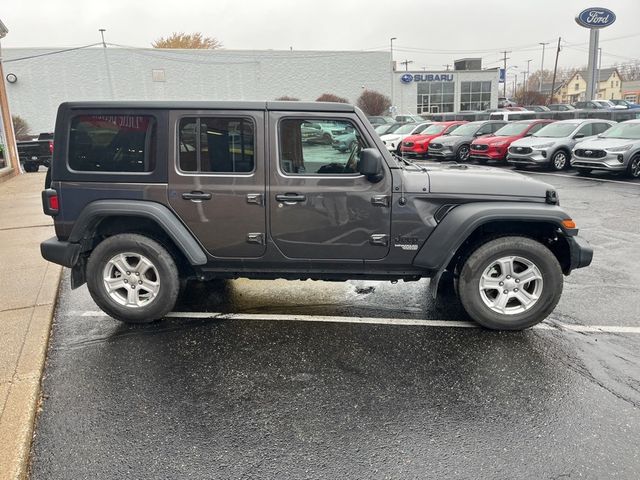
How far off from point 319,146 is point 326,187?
353 millimetres

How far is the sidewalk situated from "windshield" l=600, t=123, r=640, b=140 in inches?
569

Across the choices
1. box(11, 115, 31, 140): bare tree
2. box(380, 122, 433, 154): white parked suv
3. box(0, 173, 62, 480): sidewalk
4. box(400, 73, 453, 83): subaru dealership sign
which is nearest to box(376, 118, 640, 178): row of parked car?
box(380, 122, 433, 154): white parked suv

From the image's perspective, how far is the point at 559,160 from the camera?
15.9 meters

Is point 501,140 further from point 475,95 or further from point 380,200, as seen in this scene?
point 475,95

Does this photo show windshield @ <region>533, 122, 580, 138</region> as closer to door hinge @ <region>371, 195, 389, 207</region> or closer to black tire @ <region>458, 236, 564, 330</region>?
black tire @ <region>458, 236, 564, 330</region>

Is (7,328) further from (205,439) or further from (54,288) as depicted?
(205,439)

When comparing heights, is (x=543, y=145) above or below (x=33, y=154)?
below

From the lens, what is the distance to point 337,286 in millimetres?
5559

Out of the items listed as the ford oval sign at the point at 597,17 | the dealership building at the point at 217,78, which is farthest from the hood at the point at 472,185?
the dealership building at the point at 217,78

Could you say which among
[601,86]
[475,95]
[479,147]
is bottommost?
[479,147]

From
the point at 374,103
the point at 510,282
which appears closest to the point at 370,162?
the point at 510,282

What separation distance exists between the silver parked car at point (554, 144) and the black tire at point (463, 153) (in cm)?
306

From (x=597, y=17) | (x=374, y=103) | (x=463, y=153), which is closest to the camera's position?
(x=463, y=153)

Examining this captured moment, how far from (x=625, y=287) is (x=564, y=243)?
1638 mm
